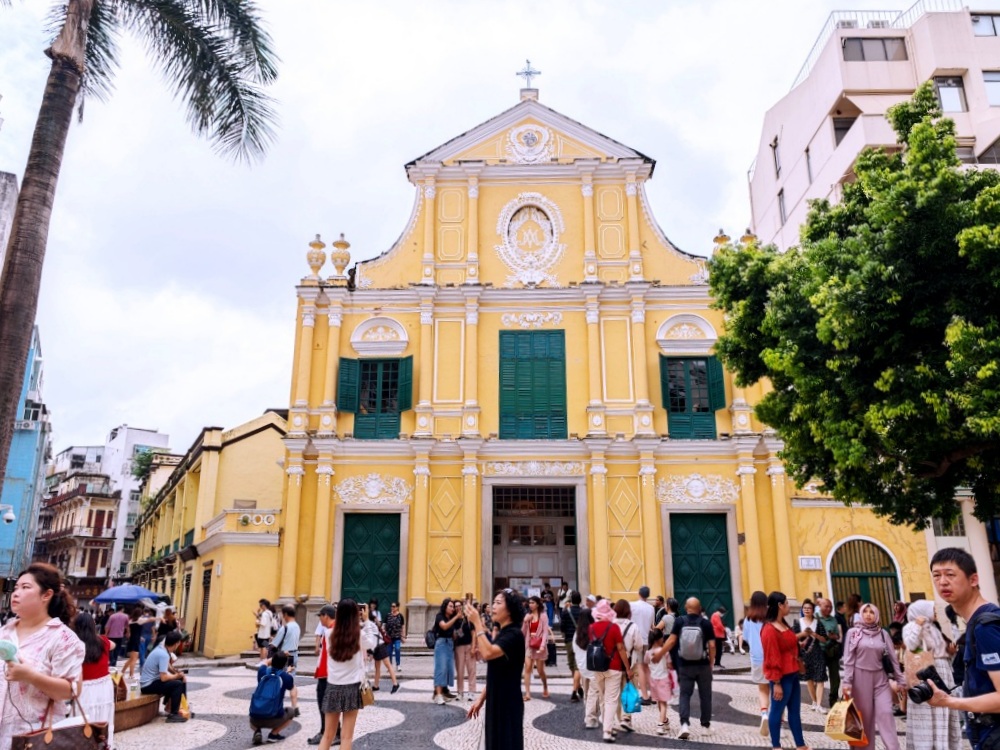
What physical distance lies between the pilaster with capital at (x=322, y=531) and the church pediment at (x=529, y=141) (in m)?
9.12

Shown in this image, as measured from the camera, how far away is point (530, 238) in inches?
866

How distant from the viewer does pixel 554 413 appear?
67.2ft

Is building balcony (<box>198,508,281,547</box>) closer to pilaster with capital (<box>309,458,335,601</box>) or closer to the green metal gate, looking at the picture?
pilaster with capital (<box>309,458,335,601</box>)

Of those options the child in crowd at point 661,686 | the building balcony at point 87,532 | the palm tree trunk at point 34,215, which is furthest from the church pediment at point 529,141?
the building balcony at point 87,532

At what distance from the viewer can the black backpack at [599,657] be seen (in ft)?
Result: 29.0

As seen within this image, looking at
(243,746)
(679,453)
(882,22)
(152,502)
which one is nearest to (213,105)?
(243,746)

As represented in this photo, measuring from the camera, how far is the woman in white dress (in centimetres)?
727

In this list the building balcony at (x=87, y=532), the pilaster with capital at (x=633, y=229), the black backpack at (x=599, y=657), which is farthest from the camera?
the building balcony at (x=87, y=532)

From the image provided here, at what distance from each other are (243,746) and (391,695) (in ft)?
12.5

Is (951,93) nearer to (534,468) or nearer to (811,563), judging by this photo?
(811,563)

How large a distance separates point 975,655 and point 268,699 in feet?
23.6

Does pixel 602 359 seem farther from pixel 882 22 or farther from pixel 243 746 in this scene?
pixel 882 22

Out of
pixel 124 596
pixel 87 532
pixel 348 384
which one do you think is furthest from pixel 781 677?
pixel 87 532

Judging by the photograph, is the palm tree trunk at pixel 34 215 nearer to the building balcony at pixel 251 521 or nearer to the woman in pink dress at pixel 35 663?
the woman in pink dress at pixel 35 663
